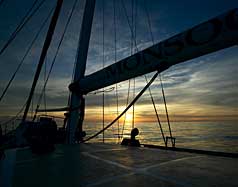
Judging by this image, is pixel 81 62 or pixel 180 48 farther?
pixel 81 62

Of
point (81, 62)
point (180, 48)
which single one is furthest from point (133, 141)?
point (180, 48)

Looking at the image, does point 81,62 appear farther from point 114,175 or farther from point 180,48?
point 114,175

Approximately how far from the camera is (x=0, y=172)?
12.3ft

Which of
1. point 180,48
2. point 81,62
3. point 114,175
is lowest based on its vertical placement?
point 114,175

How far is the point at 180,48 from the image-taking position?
183 inches

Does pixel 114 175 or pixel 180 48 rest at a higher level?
pixel 180 48

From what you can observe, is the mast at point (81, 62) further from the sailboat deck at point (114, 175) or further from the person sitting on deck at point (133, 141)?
the sailboat deck at point (114, 175)

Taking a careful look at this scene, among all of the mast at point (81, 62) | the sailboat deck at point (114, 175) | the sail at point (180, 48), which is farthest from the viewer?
the mast at point (81, 62)

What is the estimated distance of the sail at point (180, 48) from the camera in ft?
12.3

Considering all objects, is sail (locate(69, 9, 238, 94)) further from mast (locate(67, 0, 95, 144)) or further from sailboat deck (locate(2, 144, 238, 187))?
sailboat deck (locate(2, 144, 238, 187))

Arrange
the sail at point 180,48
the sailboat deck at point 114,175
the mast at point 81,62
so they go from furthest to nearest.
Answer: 1. the mast at point 81,62
2. the sail at point 180,48
3. the sailboat deck at point 114,175

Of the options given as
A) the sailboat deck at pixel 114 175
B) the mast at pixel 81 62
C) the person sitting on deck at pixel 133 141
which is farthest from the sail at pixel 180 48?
the person sitting on deck at pixel 133 141

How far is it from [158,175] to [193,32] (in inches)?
139

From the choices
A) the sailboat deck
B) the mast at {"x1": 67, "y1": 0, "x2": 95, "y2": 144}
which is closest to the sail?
the mast at {"x1": 67, "y1": 0, "x2": 95, "y2": 144}
